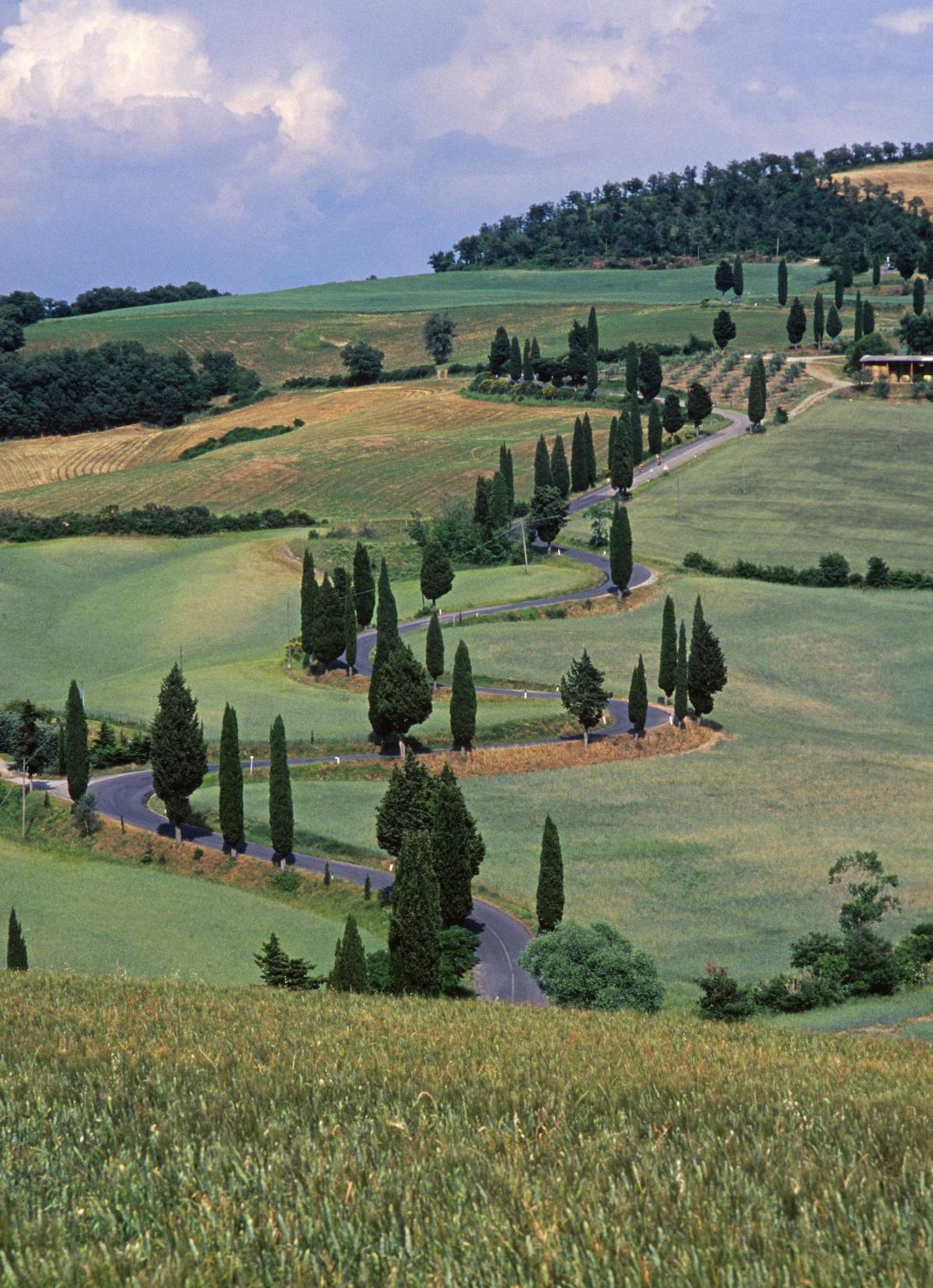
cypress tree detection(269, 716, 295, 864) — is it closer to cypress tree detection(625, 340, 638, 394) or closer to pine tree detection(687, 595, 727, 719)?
pine tree detection(687, 595, 727, 719)

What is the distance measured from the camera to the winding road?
5650cm

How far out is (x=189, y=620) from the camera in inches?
4941

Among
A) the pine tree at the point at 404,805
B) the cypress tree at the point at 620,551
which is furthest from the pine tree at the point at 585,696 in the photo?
the cypress tree at the point at 620,551

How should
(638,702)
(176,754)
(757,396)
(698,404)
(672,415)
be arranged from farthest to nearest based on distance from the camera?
(698,404), (757,396), (672,415), (638,702), (176,754)

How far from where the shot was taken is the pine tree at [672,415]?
17350 cm

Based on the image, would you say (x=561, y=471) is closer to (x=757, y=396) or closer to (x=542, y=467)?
(x=542, y=467)

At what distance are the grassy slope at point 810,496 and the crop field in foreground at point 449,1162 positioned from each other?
117 metres

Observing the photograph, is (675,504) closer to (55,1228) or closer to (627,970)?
(627,970)

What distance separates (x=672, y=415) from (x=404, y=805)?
381 feet

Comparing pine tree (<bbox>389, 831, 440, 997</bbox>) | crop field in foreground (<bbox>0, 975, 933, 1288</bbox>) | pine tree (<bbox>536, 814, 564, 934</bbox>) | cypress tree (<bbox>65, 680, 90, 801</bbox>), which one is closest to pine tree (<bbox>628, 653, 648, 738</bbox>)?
pine tree (<bbox>536, 814, 564, 934</bbox>)

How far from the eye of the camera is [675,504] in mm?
152250

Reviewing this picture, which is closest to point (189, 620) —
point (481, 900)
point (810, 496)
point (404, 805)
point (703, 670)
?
point (703, 670)

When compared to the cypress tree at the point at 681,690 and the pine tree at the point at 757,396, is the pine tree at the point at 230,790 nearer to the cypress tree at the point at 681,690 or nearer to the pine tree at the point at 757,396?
the cypress tree at the point at 681,690

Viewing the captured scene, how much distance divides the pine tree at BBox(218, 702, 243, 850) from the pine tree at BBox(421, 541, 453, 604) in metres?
48.1
